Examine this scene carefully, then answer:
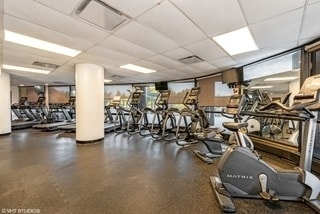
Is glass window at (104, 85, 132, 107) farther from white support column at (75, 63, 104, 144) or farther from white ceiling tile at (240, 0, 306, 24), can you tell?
white ceiling tile at (240, 0, 306, 24)

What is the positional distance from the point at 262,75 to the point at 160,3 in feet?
13.6

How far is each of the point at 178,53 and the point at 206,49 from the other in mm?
618

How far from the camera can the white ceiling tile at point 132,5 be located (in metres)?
2.06

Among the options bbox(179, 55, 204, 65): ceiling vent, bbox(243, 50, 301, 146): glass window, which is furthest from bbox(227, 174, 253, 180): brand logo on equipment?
bbox(179, 55, 204, 65): ceiling vent

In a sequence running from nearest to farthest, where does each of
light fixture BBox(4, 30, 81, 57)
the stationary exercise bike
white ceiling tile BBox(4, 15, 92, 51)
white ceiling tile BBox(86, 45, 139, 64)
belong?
the stationary exercise bike
white ceiling tile BBox(4, 15, 92, 51)
light fixture BBox(4, 30, 81, 57)
white ceiling tile BBox(86, 45, 139, 64)

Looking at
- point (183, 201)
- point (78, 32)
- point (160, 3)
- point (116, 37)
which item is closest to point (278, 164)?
point (183, 201)

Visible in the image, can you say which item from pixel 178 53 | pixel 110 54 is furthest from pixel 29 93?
pixel 178 53

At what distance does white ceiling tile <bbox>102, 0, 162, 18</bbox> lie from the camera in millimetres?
2059

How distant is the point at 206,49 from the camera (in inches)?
151

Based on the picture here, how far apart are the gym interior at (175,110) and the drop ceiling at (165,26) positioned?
0.06ft

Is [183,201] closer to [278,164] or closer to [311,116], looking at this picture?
[311,116]

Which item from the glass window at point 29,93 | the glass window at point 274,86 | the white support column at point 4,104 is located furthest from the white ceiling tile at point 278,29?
the glass window at point 29,93

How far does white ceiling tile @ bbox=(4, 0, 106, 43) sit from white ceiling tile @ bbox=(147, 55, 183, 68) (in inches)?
64.1

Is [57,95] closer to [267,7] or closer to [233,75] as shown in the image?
[233,75]
